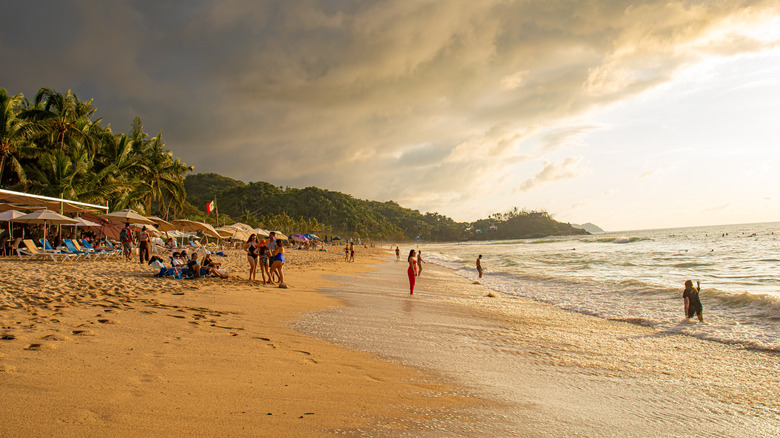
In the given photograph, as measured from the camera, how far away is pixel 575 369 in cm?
475

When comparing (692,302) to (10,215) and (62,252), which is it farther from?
(10,215)

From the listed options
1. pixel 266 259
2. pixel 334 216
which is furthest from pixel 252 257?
pixel 334 216

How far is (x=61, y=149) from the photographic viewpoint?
25.9 meters

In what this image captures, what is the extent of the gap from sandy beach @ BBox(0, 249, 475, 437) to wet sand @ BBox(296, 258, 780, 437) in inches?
19.8

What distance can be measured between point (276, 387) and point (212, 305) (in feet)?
14.6

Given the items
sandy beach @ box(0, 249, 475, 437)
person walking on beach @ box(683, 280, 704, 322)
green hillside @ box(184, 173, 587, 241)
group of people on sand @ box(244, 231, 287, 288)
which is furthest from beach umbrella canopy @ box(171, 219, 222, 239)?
green hillside @ box(184, 173, 587, 241)

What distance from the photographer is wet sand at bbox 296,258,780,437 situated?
329 centimetres

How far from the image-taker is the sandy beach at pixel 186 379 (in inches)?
104

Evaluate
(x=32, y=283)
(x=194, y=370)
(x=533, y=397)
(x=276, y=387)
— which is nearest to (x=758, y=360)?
(x=533, y=397)

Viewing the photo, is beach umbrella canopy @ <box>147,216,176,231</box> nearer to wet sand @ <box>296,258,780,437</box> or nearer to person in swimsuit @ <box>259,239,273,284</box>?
person in swimsuit @ <box>259,239,273,284</box>

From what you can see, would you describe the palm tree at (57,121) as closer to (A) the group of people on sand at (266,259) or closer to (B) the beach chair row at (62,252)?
(B) the beach chair row at (62,252)

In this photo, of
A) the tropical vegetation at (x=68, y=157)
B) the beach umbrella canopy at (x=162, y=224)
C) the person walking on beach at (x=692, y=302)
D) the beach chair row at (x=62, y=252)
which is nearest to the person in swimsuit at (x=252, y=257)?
the beach chair row at (x=62, y=252)

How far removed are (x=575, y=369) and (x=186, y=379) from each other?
4172 millimetres

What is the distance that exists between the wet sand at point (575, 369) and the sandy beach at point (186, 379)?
503mm
